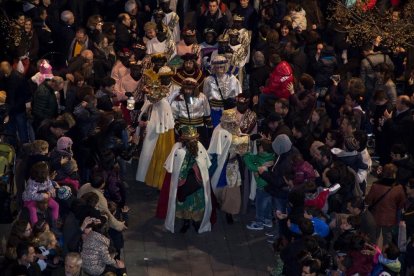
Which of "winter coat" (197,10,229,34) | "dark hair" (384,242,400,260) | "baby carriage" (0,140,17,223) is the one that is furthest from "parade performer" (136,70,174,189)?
"dark hair" (384,242,400,260)

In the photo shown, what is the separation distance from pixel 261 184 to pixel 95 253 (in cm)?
373

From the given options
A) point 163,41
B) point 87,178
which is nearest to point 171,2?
point 163,41

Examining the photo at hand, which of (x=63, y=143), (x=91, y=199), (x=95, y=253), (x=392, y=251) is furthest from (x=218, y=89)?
(x=392, y=251)

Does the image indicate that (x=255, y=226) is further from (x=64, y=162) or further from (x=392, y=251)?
(x=392, y=251)

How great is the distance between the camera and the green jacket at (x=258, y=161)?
19.6m

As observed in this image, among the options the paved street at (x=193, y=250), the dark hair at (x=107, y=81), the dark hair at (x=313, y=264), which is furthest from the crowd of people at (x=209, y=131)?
the paved street at (x=193, y=250)

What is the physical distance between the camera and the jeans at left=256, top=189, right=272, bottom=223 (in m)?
20.1

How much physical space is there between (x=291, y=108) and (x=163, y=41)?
3.41 meters

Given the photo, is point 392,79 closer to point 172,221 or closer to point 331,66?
point 331,66

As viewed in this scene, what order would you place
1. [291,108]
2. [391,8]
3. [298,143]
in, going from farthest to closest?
[391,8]
[291,108]
[298,143]

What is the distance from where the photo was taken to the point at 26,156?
62.3ft

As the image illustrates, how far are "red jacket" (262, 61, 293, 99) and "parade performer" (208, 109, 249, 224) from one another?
93.9 inches

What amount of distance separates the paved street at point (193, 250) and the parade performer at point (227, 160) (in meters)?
0.51

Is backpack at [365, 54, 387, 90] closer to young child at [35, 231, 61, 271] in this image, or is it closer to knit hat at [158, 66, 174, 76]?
knit hat at [158, 66, 174, 76]
